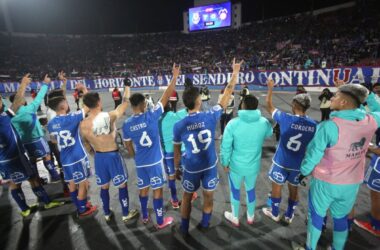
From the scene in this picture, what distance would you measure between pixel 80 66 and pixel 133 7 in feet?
44.0

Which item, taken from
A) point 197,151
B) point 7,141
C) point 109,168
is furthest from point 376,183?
point 7,141

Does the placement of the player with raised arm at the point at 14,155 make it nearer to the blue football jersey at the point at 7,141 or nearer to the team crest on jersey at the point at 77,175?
the blue football jersey at the point at 7,141

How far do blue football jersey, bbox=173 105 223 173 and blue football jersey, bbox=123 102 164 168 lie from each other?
0.41m

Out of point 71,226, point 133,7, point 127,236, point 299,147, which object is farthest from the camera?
point 133,7

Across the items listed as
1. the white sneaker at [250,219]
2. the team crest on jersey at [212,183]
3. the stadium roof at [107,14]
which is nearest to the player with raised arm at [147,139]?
the team crest on jersey at [212,183]

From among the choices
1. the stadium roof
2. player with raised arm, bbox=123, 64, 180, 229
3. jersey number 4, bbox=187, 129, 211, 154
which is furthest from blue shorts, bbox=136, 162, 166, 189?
the stadium roof

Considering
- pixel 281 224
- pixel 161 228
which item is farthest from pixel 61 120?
pixel 281 224

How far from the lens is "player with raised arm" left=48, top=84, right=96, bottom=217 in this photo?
13.2 ft

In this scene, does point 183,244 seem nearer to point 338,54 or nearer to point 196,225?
point 196,225

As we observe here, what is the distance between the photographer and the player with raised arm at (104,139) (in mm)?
3641

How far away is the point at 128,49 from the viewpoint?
3897 cm

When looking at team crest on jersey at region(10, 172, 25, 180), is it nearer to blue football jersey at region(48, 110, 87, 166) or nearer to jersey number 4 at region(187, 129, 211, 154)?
blue football jersey at region(48, 110, 87, 166)

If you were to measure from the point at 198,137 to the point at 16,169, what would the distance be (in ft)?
12.2

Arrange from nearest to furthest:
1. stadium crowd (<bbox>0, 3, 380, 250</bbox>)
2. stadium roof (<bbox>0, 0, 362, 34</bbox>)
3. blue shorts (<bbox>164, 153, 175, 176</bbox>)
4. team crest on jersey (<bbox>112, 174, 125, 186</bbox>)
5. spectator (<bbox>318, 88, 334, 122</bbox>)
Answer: stadium crowd (<bbox>0, 3, 380, 250</bbox>)
team crest on jersey (<bbox>112, 174, 125, 186</bbox>)
blue shorts (<bbox>164, 153, 175, 176</bbox>)
spectator (<bbox>318, 88, 334, 122</bbox>)
stadium roof (<bbox>0, 0, 362, 34</bbox>)
